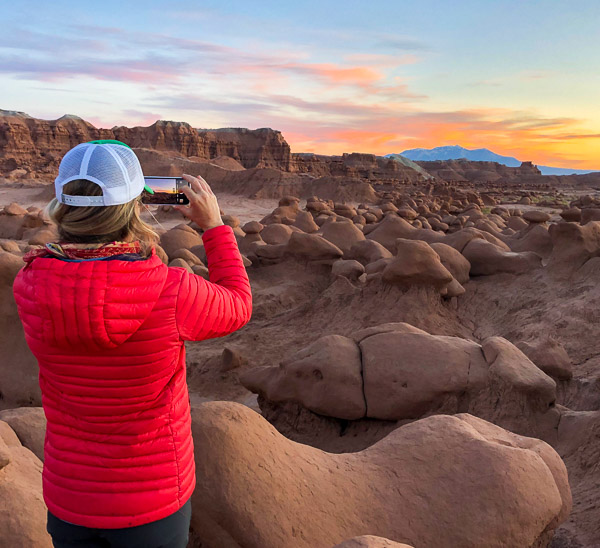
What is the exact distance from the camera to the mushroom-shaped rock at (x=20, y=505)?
190 centimetres

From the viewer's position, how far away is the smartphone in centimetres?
150

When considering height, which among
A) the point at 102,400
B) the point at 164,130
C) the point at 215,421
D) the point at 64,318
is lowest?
the point at 215,421

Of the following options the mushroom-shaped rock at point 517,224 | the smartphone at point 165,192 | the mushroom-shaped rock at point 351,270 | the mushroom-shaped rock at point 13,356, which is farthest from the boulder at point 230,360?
the mushroom-shaped rock at point 517,224

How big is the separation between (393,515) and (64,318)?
1.82 m

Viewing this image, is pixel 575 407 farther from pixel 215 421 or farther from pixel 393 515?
pixel 215 421

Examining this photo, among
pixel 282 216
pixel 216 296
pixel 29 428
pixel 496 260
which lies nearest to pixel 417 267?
pixel 496 260

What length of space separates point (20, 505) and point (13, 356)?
2481mm

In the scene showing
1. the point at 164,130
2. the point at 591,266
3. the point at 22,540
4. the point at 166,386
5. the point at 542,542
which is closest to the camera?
the point at 166,386

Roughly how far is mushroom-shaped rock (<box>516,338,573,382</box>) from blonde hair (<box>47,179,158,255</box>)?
160 inches

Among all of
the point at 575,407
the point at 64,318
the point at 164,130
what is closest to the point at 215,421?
the point at 64,318

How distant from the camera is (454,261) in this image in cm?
746

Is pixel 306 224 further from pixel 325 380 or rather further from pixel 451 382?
pixel 451 382

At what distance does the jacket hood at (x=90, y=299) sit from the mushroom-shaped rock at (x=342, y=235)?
825 cm

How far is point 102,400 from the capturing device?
1206mm
